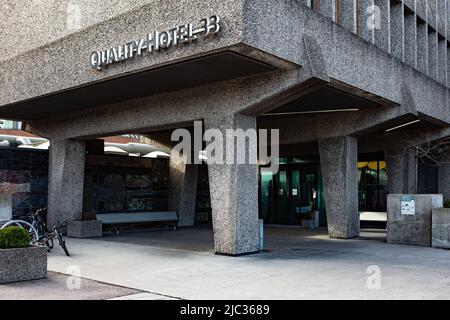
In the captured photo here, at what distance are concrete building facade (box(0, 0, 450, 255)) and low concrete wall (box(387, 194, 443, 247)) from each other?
170cm

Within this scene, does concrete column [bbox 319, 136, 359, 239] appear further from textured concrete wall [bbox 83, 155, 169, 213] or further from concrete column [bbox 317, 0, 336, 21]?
textured concrete wall [bbox 83, 155, 169, 213]

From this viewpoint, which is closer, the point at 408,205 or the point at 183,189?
the point at 408,205

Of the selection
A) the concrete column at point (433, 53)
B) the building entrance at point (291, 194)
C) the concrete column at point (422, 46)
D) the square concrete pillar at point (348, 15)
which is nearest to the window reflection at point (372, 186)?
the building entrance at point (291, 194)

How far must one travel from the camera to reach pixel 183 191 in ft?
73.5

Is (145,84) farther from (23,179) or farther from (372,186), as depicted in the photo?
(372,186)

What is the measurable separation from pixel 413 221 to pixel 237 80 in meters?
7.17

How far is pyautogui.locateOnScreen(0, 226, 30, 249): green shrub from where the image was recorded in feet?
29.0

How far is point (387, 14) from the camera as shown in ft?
53.6

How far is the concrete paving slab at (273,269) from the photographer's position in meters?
7.96

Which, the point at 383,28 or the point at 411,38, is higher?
the point at 411,38

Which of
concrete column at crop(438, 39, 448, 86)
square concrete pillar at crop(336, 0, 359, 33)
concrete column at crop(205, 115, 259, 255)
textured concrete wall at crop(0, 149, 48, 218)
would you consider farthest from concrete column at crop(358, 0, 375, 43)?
textured concrete wall at crop(0, 149, 48, 218)

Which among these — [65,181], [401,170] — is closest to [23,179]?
[65,181]
